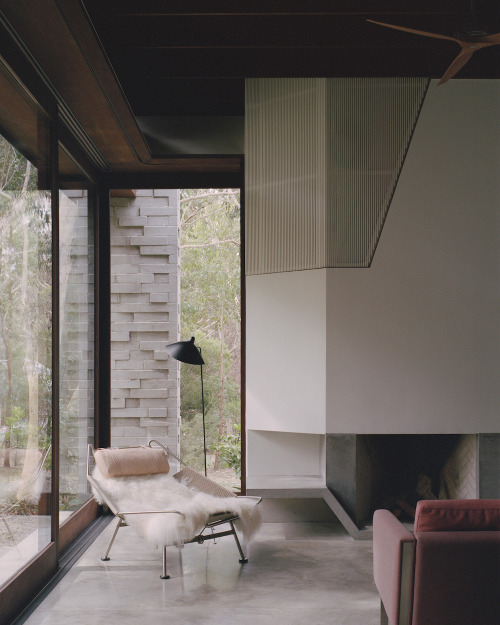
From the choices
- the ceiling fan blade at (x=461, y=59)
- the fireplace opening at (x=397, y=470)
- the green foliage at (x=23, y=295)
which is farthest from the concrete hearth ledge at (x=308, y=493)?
the ceiling fan blade at (x=461, y=59)

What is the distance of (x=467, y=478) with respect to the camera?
4547 millimetres

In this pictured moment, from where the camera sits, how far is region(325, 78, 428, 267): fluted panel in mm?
4398

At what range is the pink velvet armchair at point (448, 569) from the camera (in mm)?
2348

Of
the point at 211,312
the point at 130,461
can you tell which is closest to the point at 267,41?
the point at 130,461

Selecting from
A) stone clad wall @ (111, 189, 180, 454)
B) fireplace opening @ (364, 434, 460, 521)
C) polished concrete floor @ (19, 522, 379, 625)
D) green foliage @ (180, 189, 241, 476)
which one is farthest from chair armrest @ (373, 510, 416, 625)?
green foliage @ (180, 189, 241, 476)

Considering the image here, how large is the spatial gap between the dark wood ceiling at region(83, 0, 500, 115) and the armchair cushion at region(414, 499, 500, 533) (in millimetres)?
2129

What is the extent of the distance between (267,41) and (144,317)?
256 centimetres

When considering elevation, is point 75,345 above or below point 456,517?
above

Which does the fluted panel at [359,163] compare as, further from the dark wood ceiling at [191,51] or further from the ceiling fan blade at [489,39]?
the ceiling fan blade at [489,39]

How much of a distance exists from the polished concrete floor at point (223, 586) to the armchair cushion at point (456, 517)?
0.75m

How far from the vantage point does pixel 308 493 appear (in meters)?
4.33

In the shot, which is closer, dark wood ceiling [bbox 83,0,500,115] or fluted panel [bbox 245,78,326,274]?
dark wood ceiling [bbox 83,0,500,115]

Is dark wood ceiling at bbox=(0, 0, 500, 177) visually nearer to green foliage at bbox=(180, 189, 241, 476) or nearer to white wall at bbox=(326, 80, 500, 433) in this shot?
white wall at bbox=(326, 80, 500, 433)

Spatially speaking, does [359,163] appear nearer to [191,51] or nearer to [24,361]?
[191,51]
